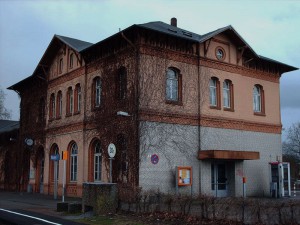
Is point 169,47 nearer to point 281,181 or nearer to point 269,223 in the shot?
point 281,181

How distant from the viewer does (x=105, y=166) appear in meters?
24.9

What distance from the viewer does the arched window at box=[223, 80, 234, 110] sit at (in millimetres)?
27453

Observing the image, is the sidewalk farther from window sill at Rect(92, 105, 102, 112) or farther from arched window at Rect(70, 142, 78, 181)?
window sill at Rect(92, 105, 102, 112)

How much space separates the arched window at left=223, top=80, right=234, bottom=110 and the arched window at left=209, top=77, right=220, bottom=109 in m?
0.71

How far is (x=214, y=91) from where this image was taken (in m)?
27.0

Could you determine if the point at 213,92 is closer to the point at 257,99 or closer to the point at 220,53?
the point at 220,53

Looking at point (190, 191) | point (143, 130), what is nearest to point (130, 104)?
point (143, 130)

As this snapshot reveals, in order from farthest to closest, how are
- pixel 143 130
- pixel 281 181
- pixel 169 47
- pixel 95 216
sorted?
pixel 281 181, pixel 169 47, pixel 143 130, pixel 95 216

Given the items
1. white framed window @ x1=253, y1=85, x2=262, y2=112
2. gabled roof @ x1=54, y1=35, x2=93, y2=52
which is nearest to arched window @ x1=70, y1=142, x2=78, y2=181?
gabled roof @ x1=54, y1=35, x2=93, y2=52

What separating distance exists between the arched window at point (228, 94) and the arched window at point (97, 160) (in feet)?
27.1

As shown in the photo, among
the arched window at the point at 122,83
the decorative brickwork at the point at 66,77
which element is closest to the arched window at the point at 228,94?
the arched window at the point at 122,83

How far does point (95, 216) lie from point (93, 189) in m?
1.28

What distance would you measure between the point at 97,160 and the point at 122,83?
17.1 feet

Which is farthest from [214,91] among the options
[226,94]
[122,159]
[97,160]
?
[97,160]
